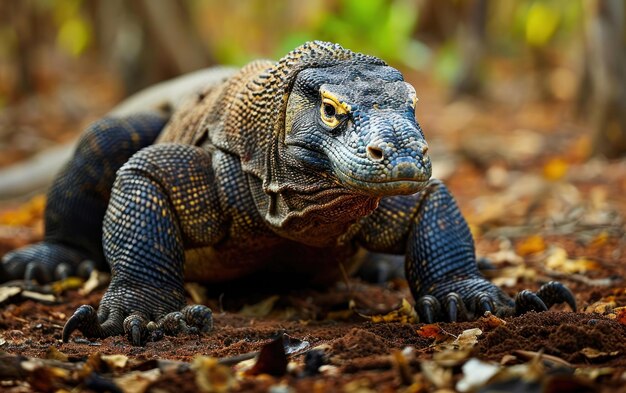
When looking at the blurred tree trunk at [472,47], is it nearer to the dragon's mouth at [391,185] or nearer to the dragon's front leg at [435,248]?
the dragon's front leg at [435,248]

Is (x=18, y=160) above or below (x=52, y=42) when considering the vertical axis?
below

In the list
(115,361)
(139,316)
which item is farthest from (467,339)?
(139,316)

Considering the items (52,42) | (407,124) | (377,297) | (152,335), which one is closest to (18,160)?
(377,297)

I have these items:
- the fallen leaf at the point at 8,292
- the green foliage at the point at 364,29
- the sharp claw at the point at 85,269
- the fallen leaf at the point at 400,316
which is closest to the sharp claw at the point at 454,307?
the fallen leaf at the point at 400,316

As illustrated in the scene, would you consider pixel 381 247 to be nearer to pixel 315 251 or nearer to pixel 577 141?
pixel 315 251

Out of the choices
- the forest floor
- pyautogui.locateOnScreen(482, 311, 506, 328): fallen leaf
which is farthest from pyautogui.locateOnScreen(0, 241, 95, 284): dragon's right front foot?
pyautogui.locateOnScreen(482, 311, 506, 328): fallen leaf
